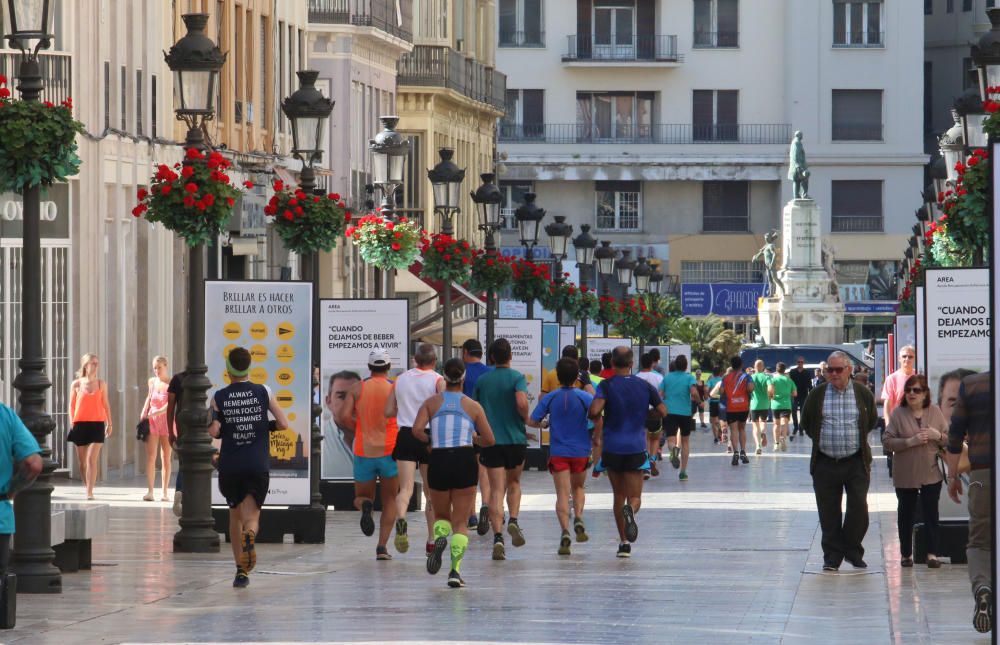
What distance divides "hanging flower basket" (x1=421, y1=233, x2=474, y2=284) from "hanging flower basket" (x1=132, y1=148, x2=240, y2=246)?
15.0 metres

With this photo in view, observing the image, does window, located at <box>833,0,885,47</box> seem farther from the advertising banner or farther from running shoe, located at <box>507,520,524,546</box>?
running shoe, located at <box>507,520,524,546</box>

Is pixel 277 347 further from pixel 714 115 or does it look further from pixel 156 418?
pixel 714 115

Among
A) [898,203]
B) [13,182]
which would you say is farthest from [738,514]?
[898,203]

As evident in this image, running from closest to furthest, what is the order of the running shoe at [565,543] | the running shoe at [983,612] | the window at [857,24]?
the running shoe at [983,612] < the running shoe at [565,543] < the window at [857,24]

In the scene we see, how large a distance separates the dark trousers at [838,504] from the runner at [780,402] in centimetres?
2734

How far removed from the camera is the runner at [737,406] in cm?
4069

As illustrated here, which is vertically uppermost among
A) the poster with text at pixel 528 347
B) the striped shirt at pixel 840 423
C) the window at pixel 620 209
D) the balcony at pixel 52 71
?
the window at pixel 620 209

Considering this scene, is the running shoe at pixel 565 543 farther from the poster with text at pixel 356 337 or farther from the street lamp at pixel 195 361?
the poster with text at pixel 356 337

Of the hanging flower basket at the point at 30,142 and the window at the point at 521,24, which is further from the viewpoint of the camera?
the window at the point at 521,24

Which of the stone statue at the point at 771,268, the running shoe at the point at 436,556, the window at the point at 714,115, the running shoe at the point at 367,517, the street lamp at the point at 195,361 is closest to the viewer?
the running shoe at the point at 436,556

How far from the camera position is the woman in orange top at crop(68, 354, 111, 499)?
27312 millimetres

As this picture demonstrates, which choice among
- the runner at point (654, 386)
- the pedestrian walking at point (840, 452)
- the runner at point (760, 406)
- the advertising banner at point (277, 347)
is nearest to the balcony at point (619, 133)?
the runner at point (760, 406)

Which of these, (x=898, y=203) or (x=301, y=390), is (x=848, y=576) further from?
(x=898, y=203)

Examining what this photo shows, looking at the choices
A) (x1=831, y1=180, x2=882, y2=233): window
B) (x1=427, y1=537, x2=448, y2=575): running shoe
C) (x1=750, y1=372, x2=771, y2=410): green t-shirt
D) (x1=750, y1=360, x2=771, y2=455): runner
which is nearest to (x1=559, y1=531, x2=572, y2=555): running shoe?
(x1=427, y1=537, x2=448, y2=575): running shoe
